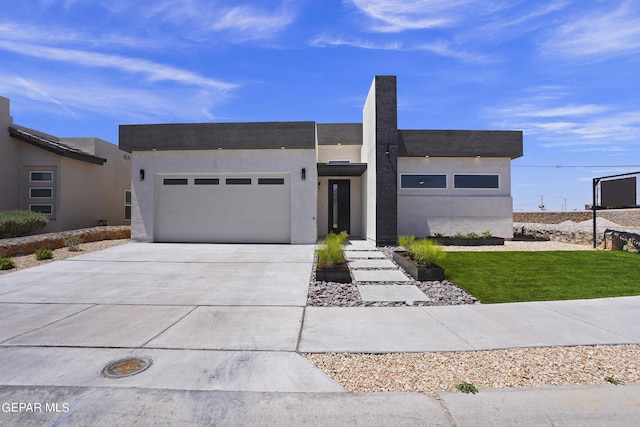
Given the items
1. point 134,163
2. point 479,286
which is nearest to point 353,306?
point 479,286

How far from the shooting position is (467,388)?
2.90 m

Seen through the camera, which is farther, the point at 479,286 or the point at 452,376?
the point at 479,286

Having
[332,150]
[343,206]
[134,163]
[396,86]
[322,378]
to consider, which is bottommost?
[322,378]

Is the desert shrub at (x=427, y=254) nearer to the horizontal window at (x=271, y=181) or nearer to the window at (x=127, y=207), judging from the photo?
Answer: the horizontal window at (x=271, y=181)

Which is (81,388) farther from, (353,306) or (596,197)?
(596,197)

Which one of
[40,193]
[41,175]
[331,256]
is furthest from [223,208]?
[41,175]

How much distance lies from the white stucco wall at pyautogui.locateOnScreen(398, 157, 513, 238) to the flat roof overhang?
78.9 inches

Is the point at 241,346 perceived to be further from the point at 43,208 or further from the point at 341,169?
the point at 43,208

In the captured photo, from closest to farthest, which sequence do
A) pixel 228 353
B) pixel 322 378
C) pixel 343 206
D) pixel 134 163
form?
1. pixel 322 378
2. pixel 228 353
3. pixel 134 163
4. pixel 343 206

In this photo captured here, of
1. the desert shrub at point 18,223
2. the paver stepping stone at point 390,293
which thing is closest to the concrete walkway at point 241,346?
the paver stepping stone at point 390,293

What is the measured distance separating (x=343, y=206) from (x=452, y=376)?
572 inches

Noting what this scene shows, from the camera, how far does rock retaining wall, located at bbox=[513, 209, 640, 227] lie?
910 inches

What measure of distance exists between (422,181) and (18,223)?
672 inches

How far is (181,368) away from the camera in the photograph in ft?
10.9
